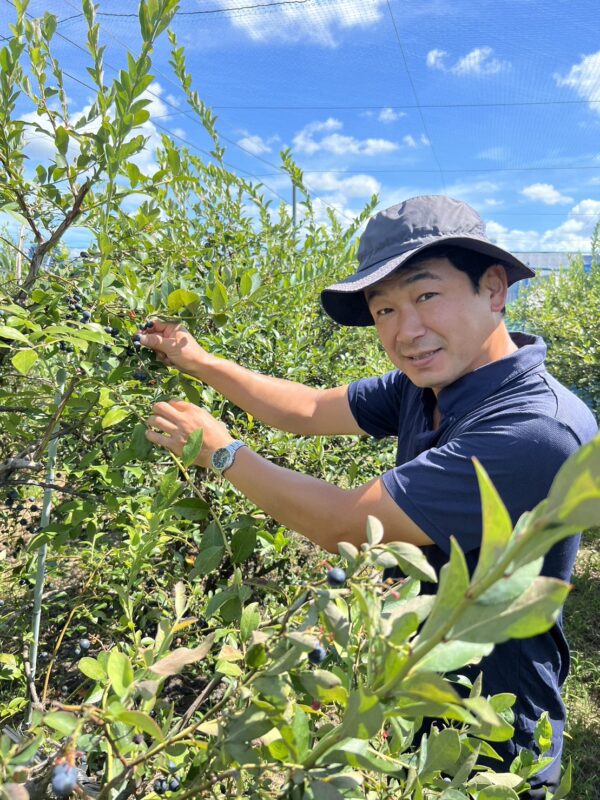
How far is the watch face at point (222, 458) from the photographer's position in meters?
1.28

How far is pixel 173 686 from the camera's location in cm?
284

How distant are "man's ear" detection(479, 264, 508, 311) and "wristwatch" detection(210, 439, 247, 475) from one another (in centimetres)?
65

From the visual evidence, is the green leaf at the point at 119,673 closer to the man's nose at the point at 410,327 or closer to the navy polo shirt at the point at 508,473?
the navy polo shirt at the point at 508,473

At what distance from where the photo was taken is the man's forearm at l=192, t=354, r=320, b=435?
5.58 ft

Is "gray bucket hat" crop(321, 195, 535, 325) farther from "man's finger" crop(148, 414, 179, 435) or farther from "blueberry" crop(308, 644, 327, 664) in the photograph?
"blueberry" crop(308, 644, 327, 664)

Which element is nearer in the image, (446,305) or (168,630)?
(168,630)

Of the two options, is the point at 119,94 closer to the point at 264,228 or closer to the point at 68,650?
the point at 264,228

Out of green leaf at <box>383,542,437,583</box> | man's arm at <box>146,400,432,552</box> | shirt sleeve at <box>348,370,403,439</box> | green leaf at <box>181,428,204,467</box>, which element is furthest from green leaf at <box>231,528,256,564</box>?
shirt sleeve at <box>348,370,403,439</box>

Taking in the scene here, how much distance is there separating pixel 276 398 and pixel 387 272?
29.6 inches

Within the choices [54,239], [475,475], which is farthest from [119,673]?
[54,239]

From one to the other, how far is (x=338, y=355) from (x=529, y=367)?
8.67ft

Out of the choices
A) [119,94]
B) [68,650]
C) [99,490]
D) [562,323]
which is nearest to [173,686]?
[68,650]

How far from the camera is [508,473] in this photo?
115 centimetres

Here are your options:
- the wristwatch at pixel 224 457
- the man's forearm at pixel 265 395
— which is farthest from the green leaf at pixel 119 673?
the man's forearm at pixel 265 395
